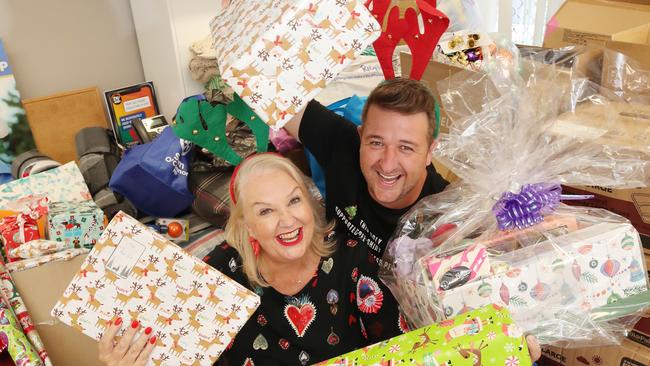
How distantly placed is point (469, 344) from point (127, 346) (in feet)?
2.41

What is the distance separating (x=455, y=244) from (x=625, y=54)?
0.96 metres

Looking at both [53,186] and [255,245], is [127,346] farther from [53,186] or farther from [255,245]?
[53,186]

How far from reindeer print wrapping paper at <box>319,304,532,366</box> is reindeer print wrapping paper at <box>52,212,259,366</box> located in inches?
14.4

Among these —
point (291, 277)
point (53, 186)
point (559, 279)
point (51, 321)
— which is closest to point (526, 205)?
point (559, 279)

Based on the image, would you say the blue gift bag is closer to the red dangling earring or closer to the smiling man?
the smiling man

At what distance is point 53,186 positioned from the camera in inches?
93.9

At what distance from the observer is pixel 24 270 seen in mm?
1688

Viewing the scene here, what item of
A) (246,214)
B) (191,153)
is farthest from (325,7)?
(191,153)

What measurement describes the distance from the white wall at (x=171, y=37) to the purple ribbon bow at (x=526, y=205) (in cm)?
223

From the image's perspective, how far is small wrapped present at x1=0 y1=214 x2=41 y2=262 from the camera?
6.29 ft

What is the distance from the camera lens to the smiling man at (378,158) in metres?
1.55

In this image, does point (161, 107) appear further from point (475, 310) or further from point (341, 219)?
point (475, 310)

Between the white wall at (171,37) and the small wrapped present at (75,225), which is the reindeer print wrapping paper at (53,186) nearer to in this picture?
the small wrapped present at (75,225)

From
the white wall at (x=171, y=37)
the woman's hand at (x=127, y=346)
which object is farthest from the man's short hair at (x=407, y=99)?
the white wall at (x=171, y=37)
